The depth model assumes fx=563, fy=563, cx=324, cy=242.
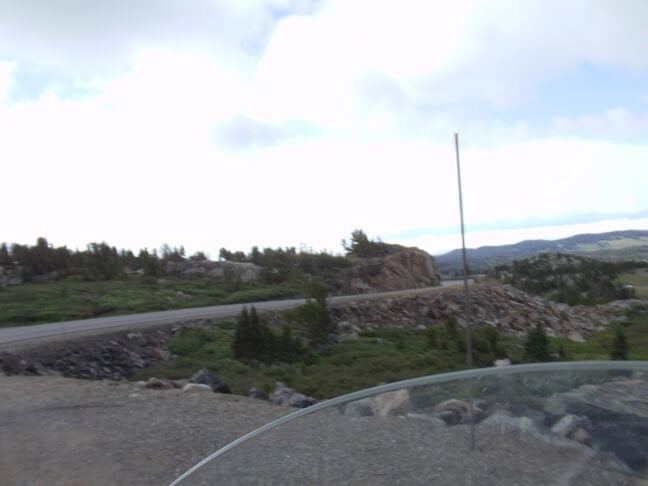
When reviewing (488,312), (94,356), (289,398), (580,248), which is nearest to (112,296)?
(94,356)

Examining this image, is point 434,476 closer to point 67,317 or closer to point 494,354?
point 494,354

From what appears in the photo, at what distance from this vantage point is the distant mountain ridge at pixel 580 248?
112 ft

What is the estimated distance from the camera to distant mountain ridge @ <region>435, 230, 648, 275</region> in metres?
34.2

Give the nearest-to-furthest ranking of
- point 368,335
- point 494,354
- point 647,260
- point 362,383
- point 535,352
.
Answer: point 362,383 < point 535,352 < point 494,354 < point 368,335 < point 647,260

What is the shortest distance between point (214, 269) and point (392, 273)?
1125 cm

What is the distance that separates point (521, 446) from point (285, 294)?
2701 centimetres

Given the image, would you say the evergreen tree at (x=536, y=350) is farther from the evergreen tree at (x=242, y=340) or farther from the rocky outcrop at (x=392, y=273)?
the rocky outcrop at (x=392, y=273)

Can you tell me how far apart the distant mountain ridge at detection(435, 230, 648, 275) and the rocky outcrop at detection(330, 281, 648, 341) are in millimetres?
2967

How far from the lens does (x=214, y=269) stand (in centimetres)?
3569

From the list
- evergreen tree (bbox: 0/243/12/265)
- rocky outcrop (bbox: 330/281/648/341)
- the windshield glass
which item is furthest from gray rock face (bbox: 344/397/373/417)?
evergreen tree (bbox: 0/243/12/265)

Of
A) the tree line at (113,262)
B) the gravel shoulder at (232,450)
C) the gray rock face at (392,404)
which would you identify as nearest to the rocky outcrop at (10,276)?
the tree line at (113,262)

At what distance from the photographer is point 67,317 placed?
21.0 m

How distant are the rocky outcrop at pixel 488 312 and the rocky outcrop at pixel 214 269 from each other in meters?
11.0

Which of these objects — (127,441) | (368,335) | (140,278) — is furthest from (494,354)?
(140,278)
